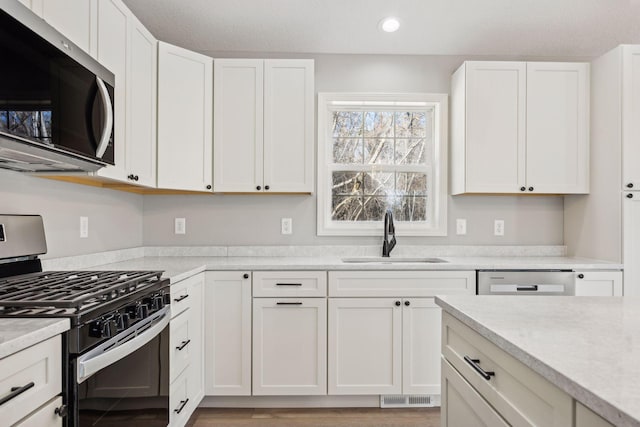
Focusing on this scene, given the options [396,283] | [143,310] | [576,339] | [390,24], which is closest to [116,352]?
[143,310]

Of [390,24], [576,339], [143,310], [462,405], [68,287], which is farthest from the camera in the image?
[390,24]

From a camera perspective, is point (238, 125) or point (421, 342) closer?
point (421, 342)

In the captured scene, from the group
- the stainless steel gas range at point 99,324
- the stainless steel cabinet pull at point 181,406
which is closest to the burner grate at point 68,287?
the stainless steel gas range at point 99,324

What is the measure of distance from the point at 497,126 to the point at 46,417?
2.88m

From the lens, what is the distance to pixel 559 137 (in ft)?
9.13

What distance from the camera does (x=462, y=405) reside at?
1.22 meters

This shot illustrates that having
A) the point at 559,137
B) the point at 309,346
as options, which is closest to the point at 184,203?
the point at 309,346

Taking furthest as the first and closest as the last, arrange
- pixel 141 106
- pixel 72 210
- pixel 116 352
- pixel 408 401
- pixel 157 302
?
pixel 408 401 → pixel 141 106 → pixel 72 210 → pixel 157 302 → pixel 116 352

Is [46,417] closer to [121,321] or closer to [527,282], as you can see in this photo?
[121,321]

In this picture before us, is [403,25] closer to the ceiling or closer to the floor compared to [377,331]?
closer to the ceiling

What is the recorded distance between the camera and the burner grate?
4.00ft

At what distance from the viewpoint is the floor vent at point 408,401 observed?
2.56 metres

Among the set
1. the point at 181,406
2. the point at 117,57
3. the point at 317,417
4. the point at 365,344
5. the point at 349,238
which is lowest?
Result: the point at 317,417

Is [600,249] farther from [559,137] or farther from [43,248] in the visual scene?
[43,248]
